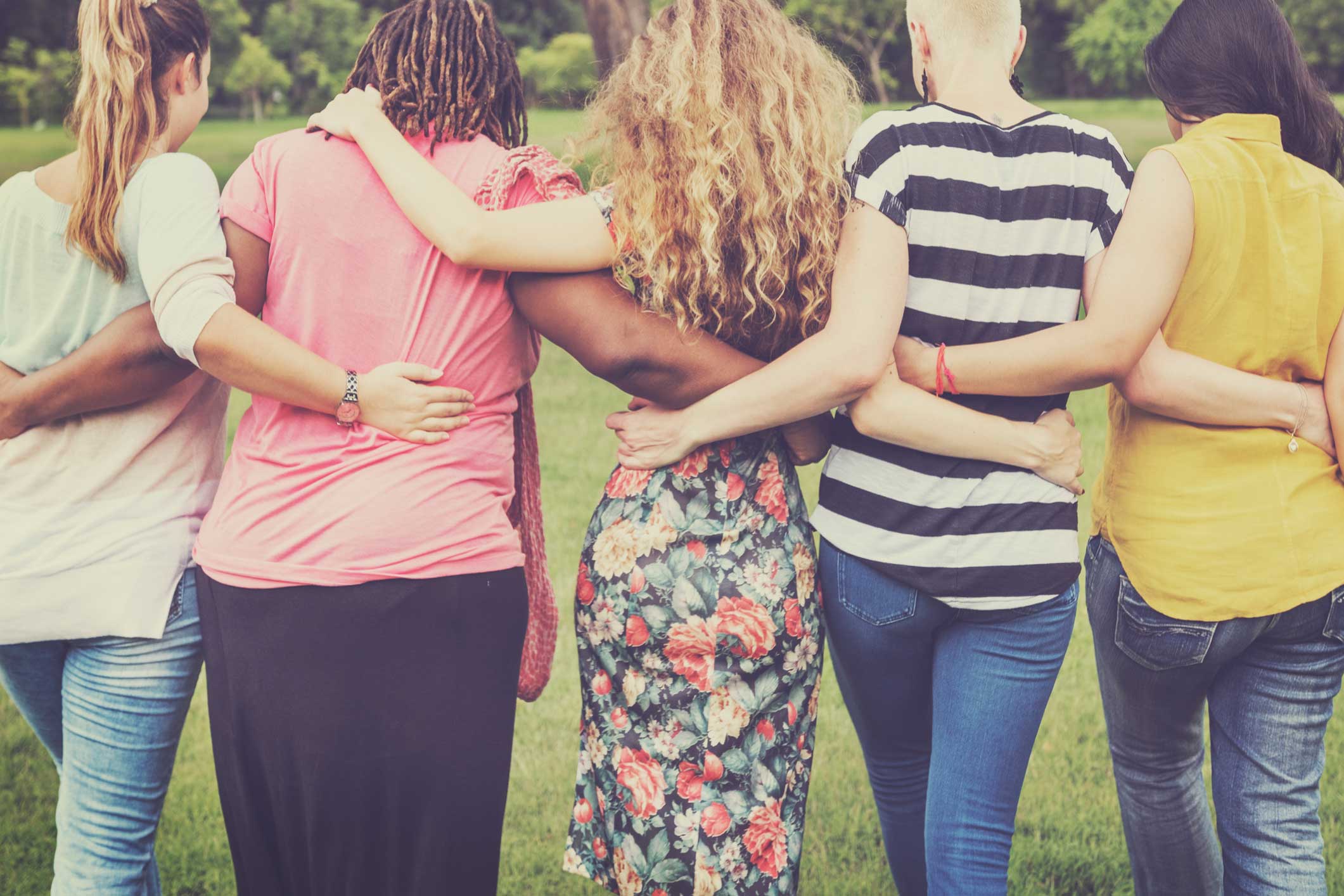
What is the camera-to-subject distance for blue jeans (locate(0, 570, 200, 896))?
2.14m

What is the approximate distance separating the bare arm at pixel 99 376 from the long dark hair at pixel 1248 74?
188 cm

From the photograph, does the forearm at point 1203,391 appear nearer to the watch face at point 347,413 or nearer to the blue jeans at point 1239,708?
the blue jeans at point 1239,708

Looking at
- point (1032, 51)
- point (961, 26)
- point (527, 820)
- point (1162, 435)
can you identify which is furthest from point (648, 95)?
point (1032, 51)

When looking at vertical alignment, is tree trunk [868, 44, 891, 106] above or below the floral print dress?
below

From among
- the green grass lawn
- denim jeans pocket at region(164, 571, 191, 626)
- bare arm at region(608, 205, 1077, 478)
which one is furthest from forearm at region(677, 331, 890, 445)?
the green grass lawn

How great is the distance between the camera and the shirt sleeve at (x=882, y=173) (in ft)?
6.63

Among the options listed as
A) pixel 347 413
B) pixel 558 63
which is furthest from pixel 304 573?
pixel 558 63

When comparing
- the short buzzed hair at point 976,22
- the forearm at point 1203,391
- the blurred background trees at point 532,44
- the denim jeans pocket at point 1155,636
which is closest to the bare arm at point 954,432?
the forearm at point 1203,391

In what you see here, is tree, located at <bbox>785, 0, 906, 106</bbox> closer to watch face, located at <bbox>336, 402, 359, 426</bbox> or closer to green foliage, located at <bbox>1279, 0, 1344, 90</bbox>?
green foliage, located at <bbox>1279, 0, 1344, 90</bbox>

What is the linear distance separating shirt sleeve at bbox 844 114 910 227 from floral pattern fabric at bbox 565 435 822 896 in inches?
18.8

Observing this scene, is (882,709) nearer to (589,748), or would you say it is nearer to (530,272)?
(589,748)

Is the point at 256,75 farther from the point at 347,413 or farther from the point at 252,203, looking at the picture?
the point at 347,413

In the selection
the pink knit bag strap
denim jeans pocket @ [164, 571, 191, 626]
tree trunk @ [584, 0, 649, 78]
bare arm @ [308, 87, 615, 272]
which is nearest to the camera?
bare arm @ [308, 87, 615, 272]

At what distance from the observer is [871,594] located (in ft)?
7.18
